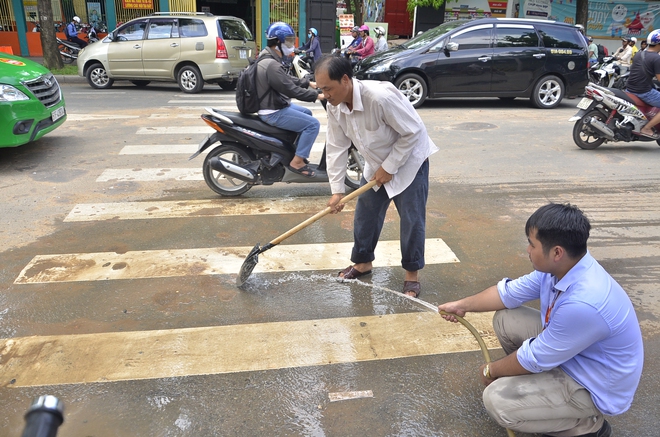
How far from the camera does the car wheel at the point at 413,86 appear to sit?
33.9 ft

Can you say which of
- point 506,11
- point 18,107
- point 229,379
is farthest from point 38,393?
point 506,11

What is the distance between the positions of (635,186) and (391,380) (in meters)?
4.73

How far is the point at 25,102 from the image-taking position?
21.1 feet

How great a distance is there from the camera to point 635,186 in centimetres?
612

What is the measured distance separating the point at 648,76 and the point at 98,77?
1122 cm

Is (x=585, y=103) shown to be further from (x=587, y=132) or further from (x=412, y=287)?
(x=412, y=287)

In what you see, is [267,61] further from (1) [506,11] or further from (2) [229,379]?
A: (1) [506,11]

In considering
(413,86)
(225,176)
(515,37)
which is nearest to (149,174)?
(225,176)

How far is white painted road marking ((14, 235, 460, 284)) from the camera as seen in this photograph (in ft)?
13.1

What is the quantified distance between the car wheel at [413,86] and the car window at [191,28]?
4.66 metres

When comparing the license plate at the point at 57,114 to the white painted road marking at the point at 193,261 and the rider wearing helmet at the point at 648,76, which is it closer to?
the white painted road marking at the point at 193,261

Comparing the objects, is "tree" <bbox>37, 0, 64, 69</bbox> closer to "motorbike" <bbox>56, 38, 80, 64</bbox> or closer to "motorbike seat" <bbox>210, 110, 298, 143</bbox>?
"motorbike" <bbox>56, 38, 80, 64</bbox>

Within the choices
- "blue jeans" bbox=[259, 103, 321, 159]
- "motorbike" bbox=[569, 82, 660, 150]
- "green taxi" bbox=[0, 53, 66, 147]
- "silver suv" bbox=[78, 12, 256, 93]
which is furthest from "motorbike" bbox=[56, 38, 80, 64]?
"motorbike" bbox=[569, 82, 660, 150]

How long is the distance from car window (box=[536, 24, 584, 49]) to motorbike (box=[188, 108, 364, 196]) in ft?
22.7
